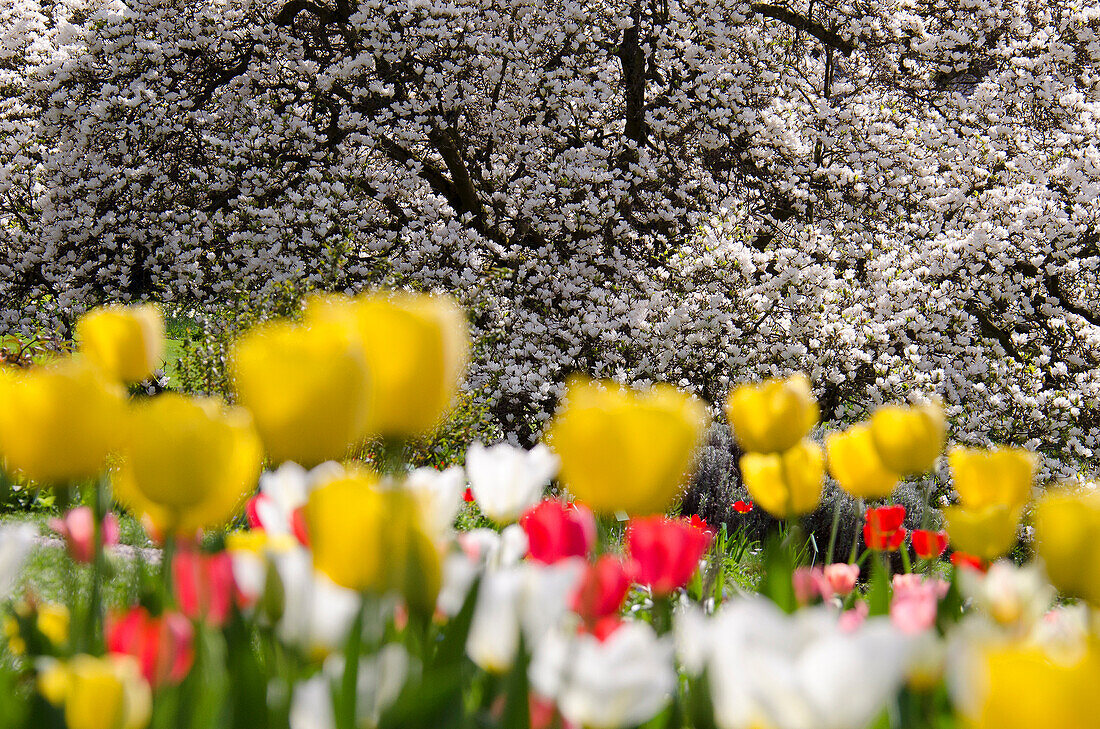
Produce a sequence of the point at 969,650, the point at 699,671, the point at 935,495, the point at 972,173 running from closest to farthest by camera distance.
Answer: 1. the point at 969,650
2. the point at 699,671
3. the point at 935,495
4. the point at 972,173

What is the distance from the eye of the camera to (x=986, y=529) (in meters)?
1.21

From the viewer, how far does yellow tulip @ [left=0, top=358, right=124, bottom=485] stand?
31.7 inches

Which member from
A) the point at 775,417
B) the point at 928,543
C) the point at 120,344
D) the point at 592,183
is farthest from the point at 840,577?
the point at 592,183

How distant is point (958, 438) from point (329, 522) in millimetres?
6327

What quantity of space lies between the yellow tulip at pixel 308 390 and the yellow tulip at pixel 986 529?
88 cm

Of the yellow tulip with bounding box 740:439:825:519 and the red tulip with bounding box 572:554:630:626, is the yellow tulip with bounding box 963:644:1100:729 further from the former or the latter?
the yellow tulip with bounding box 740:439:825:519

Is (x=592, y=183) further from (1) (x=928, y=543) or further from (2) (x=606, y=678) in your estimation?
(2) (x=606, y=678)

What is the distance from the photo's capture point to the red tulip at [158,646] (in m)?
0.75

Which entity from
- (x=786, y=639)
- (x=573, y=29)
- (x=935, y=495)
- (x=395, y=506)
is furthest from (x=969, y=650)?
(x=573, y=29)

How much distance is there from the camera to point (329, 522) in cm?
65

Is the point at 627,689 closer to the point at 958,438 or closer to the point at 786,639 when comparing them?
the point at 786,639

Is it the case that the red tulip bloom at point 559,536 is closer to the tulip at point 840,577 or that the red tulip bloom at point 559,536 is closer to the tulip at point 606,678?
the tulip at point 606,678

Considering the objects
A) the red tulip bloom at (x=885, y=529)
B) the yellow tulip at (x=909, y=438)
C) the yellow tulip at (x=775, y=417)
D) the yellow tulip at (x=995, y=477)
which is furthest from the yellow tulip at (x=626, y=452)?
the red tulip bloom at (x=885, y=529)

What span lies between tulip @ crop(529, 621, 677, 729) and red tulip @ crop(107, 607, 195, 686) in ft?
1.04
